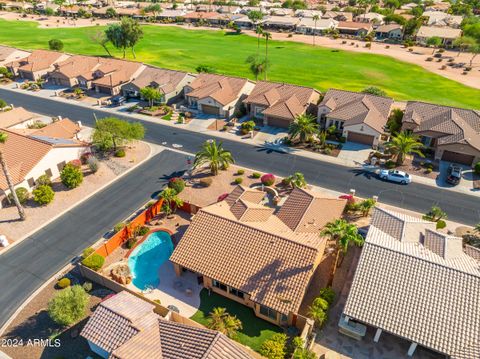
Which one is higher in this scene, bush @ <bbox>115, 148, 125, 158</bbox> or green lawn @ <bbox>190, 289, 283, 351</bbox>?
bush @ <bbox>115, 148, 125, 158</bbox>

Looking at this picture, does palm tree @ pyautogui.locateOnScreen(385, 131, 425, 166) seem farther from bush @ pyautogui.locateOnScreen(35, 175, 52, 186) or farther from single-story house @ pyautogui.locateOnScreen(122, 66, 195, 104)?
bush @ pyautogui.locateOnScreen(35, 175, 52, 186)

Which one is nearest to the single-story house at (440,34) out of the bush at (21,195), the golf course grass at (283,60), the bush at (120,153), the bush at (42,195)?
the golf course grass at (283,60)

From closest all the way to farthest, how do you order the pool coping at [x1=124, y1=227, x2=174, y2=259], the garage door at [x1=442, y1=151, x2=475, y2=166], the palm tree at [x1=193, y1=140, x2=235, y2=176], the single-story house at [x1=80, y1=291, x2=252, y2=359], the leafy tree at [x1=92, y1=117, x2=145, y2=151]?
the single-story house at [x1=80, y1=291, x2=252, y2=359], the pool coping at [x1=124, y1=227, x2=174, y2=259], the palm tree at [x1=193, y1=140, x2=235, y2=176], the garage door at [x1=442, y1=151, x2=475, y2=166], the leafy tree at [x1=92, y1=117, x2=145, y2=151]

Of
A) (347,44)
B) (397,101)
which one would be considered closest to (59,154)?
(397,101)

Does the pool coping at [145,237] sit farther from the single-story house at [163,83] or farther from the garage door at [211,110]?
the single-story house at [163,83]

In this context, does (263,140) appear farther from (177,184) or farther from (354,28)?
(354,28)

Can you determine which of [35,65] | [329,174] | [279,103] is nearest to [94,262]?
[329,174]

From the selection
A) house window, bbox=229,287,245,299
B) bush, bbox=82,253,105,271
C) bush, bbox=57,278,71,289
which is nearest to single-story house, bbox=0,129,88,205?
bush, bbox=57,278,71,289

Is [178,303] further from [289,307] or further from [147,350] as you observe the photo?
[289,307]
